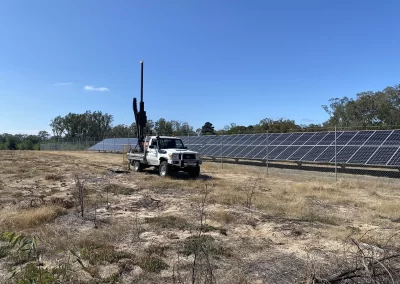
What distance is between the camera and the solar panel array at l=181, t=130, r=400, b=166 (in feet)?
52.3

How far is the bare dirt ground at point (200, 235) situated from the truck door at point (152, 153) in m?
4.38

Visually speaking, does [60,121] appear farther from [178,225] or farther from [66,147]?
[178,225]

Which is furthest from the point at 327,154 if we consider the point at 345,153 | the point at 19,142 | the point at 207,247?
the point at 19,142

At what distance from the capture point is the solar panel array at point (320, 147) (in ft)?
52.3

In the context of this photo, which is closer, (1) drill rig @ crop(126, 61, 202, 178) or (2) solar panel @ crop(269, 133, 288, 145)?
(1) drill rig @ crop(126, 61, 202, 178)

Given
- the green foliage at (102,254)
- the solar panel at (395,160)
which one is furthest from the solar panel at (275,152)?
the green foliage at (102,254)

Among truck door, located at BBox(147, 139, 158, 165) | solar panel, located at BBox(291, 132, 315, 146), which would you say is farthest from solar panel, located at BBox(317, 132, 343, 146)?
truck door, located at BBox(147, 139, 158, 165)

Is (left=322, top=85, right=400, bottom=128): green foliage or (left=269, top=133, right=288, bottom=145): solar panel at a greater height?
(left=322, top=85, right=400, bottom=128): green foliage

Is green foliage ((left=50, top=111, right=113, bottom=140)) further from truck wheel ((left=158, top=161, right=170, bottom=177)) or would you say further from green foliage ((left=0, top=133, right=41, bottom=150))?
truck wheel ((left=158, top=161, right=170, bottom=177))

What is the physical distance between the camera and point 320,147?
19.2 meters

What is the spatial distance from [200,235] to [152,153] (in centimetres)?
1218

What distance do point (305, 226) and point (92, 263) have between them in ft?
16.2

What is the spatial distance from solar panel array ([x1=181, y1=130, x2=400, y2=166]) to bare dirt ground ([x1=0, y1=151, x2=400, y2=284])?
9.59ft

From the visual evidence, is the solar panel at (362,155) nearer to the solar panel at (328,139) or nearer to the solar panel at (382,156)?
the solar panel at (382,156)
